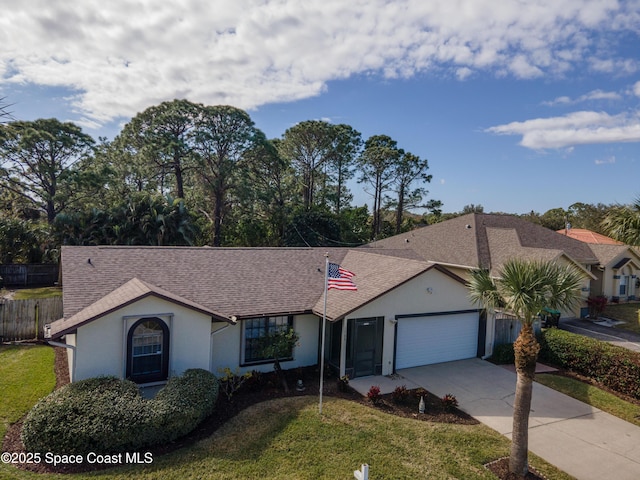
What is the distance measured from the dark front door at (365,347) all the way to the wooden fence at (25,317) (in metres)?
12.9

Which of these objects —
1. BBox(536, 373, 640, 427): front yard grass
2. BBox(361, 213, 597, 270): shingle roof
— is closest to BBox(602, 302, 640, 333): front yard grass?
BBox(361, 213, 597, 270): shingle roof

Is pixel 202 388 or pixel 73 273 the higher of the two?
pixel 73 273

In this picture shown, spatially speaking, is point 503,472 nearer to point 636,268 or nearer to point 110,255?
point 110,255

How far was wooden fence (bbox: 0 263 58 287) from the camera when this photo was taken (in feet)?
85.1

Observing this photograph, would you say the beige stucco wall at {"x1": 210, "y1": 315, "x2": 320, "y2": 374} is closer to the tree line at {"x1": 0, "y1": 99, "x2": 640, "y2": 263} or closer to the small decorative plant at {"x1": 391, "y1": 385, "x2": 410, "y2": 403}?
the small decorative plant at {"x1": 391, "y1": 385, "x2": 410, "y2": 403}

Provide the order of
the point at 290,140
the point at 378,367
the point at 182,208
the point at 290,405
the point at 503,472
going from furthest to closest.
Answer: the point at 290,140, the point at 182,208, the point at 378,367, the point at 290,405, the point at 503,472

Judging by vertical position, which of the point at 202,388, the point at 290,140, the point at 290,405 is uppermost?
the point at 290,140

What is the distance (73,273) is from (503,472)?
44.0 ft

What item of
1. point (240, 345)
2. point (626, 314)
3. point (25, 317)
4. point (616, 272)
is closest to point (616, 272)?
point (616, 272)

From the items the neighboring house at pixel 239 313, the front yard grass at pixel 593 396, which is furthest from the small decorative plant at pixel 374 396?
Answer: the front yard grass at pixel 593 396

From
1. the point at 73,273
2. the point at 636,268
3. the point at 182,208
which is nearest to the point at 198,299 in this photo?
the point at 73,273

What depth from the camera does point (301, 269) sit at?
1642 cm

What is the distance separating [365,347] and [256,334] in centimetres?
383

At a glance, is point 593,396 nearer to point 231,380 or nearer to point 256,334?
point 256,334
